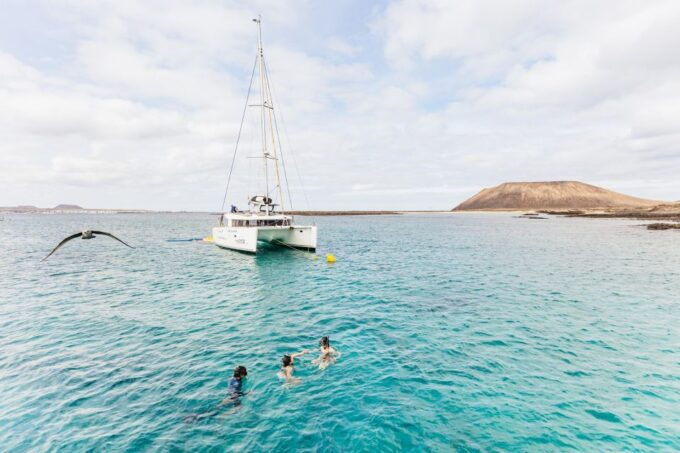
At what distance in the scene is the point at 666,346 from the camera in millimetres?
10586

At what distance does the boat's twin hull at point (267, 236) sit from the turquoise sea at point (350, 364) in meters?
9.97

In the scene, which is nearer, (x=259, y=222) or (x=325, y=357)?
(x=325, y=357)

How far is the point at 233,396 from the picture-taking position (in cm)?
789

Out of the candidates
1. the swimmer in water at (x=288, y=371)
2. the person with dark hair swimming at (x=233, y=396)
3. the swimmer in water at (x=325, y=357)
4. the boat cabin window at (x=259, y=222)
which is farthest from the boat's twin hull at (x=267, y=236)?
the person with dark hair swimming at (x=233, y=396)

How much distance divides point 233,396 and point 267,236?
84.3ft

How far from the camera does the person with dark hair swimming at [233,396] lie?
7.15m

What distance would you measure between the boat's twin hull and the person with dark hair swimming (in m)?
21.7

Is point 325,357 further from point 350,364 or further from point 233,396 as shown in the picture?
point 233,396

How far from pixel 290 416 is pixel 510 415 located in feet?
17.1

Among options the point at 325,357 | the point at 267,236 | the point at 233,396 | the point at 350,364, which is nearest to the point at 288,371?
the point at 325,357

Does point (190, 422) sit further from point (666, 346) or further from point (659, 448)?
point (666, 346)

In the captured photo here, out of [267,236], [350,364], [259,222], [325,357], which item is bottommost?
[350,364]

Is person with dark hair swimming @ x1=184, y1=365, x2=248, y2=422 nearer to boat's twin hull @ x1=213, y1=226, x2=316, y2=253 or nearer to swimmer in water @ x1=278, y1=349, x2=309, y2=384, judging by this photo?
swimmer in water @ x1=278, y1=349, x2=309, y2=384

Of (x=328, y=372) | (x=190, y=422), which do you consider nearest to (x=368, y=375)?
(x=328, y=372)
